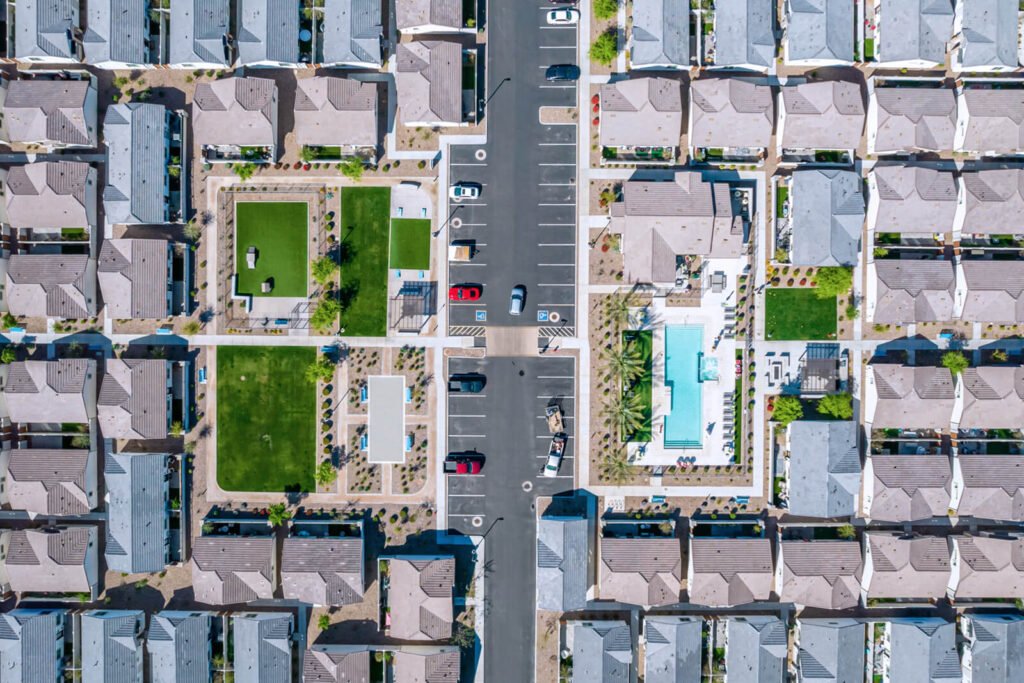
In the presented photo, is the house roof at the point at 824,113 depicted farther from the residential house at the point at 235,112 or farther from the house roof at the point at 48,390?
the house roof at the point at 48,390

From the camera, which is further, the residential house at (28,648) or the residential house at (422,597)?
the residential house at (28,648)

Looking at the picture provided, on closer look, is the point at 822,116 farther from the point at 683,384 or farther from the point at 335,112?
the point at 335,112

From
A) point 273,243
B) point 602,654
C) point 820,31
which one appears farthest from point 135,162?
point 820,31

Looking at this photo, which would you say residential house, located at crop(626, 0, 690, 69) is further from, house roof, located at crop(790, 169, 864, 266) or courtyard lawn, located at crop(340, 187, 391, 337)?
courtyard lawn, located at crop(340, 187, 391, 337)

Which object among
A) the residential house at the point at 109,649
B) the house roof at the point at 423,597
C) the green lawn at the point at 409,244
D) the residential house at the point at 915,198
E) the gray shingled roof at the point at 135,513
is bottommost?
the residential house at the point at 109,649

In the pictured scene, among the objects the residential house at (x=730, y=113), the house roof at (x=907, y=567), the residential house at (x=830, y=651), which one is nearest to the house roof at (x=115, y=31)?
the residential house at (x=730, y=113)

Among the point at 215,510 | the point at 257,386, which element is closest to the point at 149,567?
the point at 215,510
